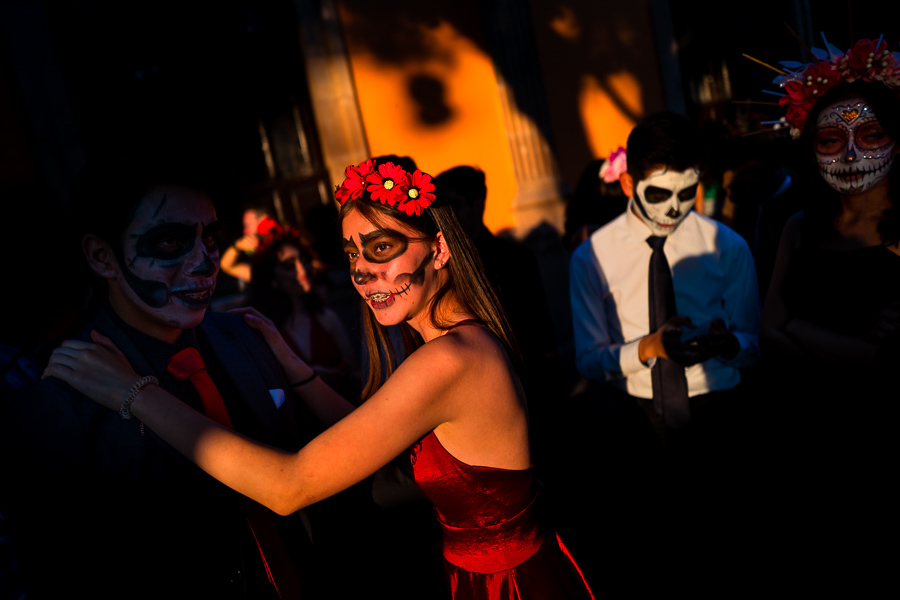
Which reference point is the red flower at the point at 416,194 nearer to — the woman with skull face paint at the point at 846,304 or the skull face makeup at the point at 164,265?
the skull face makeup at the point at 164,265

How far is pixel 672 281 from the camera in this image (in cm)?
294

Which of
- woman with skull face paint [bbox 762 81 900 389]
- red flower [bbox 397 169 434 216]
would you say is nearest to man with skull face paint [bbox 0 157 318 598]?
red flower [bbox 397 169 434 216]

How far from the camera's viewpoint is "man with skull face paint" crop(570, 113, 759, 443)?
2.90 meters

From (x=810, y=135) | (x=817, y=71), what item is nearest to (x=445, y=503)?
(x=810, y=135)

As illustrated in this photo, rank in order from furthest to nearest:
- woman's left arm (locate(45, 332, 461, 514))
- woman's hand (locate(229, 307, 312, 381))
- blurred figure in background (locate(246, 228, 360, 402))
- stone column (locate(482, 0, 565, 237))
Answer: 1. stone column (locate(482, 0, 565, 237))
2. blurred figure in background (locate(246, 228, 360, 402))
3. woman's hand (locate(229, 307, 312, 381))
4. woman's left arm (locate(45, 332, 461, 514))

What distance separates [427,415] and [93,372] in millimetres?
837

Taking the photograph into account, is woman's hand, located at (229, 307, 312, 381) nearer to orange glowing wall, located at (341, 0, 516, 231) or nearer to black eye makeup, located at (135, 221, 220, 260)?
black eye makeup, located at (135, 221, 220, 260)

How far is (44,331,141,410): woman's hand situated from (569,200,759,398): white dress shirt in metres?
2.01

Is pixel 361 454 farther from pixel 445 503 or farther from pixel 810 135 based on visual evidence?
pixel 810 135

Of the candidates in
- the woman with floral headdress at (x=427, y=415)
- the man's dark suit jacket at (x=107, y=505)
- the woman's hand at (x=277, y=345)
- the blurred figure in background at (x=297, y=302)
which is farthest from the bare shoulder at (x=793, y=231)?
the blurred figure in background at (x=297, y=302)

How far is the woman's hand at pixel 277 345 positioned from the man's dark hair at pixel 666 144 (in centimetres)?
176

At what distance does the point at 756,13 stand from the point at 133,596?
930cm

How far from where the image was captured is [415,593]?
11.2 feet

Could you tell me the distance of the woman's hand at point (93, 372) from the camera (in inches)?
62.9
